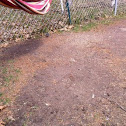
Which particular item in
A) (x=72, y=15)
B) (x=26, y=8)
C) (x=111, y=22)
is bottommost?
(x=111, y=22)

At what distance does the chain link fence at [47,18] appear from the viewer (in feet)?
Result: 13.2

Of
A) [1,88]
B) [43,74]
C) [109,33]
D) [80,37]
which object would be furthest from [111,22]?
[1,88]

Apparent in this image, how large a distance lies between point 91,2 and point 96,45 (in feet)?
7.46

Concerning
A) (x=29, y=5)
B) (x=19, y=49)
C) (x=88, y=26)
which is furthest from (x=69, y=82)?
(x=88, y=26)

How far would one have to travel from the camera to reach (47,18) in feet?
14.4

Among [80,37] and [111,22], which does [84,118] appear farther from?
[111,22]

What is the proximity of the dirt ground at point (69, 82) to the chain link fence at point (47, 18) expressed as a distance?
436 millimetres

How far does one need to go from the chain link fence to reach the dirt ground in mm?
436

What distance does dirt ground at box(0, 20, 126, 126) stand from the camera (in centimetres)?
191

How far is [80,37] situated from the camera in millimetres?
3848

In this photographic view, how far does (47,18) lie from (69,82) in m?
2.39

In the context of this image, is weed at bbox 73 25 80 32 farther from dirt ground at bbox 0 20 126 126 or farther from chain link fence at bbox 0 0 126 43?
dirt ground at bbox 0 20 126 126

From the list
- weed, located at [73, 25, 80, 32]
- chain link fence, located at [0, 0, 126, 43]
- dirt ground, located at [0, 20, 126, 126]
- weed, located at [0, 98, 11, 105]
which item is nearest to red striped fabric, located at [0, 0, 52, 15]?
dirt ground, located at [0, 20, 126, 126]

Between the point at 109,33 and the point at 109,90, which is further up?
the point at 109,90
